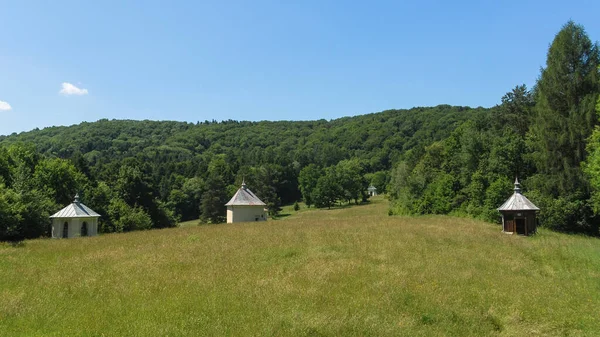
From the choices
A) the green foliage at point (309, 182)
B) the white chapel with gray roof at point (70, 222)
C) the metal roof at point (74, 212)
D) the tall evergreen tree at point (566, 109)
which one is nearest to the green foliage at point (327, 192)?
the green foliage at point (309, 182)

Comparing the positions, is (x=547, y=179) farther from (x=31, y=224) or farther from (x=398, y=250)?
(x=31, y=224)

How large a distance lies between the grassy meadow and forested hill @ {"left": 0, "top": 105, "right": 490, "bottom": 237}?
66.4ft

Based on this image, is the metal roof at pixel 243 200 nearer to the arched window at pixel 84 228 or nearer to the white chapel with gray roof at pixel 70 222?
the white chapel with gray roof at pixel 70 222

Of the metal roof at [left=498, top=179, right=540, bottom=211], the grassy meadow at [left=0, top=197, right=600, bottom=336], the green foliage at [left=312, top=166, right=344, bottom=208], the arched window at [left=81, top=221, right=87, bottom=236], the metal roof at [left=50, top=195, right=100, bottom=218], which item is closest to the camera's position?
the grassy meadow at [left=0, top=197, right=600, bottom=336]

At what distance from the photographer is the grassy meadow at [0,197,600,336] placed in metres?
8.17

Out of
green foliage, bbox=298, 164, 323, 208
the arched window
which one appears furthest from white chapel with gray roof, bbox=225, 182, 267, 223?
green foliage, bbox=298, 164, 323, 208

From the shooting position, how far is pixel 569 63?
30.3 metres

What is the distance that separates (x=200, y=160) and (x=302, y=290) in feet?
385

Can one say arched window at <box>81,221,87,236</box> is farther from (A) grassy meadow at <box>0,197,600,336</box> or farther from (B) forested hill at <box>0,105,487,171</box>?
(B) forested hill at <box>0,105,487,171</box>

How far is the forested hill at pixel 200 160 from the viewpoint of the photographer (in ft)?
159

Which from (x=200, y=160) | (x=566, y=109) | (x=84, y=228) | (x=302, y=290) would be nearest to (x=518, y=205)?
(x=566, y=109)

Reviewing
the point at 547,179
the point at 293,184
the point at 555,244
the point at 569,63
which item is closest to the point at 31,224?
the point at 555,244

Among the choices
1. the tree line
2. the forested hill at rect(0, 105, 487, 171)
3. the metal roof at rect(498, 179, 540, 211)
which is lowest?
the metal roof at rect(498, 179, 540, 211)

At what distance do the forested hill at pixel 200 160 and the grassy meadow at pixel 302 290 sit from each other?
20.2 meters
